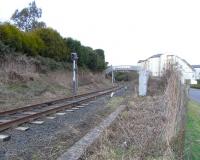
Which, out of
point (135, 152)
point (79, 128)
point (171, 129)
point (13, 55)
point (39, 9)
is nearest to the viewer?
point (135, 152)

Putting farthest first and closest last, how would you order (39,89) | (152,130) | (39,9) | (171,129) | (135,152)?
(39,9)
(39,89)
(152,130)
(171,129)
(135,152)

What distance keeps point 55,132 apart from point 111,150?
2.96m

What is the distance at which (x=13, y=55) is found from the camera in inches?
968

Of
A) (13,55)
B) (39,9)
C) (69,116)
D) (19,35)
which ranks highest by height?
(39,9)

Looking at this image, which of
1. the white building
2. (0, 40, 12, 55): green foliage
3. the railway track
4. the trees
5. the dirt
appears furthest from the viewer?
the trees

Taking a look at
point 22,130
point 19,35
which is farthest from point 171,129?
point 19,35

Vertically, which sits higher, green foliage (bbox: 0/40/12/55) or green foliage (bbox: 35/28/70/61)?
green foliage (bbox: 35/28/70/61)

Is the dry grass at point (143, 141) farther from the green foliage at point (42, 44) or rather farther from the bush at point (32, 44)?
the bush at point (32, 44)

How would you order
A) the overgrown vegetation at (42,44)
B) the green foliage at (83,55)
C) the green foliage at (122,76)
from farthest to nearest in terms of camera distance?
1. the green foliage at (122,76)
2. the green foliage at (83,55)
3. the overgrown vegetation at (42,44)

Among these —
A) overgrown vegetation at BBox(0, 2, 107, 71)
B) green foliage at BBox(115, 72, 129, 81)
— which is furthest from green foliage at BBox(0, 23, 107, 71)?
green foliage at BBox(115, 72, 129, 81)

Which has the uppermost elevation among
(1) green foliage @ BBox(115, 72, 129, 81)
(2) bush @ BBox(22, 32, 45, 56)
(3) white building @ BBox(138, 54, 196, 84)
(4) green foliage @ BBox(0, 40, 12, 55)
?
(2) bush @ BBox(22, 32, 45, 56)

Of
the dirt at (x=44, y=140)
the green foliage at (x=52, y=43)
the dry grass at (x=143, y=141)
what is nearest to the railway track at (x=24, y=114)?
the dirt at (x=44, y=140)

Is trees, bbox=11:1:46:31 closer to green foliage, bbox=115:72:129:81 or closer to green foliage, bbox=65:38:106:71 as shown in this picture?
green foliage, bbox=65:38:106:71

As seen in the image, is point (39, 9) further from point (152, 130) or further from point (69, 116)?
point (152, 130)
